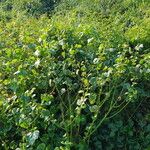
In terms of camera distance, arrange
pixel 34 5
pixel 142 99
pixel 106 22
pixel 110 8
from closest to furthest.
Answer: pixel 142 99
pixel 106 22
pixel 110 8
pixel 34 5

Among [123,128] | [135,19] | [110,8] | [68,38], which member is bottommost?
[110,8]

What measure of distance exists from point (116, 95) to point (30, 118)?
0.76m

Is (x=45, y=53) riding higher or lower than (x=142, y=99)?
higher

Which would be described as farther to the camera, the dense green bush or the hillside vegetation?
the dense green bush

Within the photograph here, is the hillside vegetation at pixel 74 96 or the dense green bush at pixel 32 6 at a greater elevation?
the hillside vegetation at pixel 74 96

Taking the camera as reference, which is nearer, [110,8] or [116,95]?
[116,95]

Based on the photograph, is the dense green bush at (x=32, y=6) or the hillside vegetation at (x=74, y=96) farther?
the dense green bush at (x=32, y=6)

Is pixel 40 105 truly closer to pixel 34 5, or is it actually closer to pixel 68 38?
pixel 68 38

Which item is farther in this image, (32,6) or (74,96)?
(32,6)

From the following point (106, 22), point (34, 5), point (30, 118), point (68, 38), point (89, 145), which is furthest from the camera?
point (34, 5)

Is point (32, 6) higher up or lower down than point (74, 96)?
lower down

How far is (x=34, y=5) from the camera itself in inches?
285

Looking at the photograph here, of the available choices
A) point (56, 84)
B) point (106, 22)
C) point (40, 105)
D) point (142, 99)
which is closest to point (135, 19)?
point (106, 22)

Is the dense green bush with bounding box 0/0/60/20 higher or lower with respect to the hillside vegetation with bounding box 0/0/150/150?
lower
